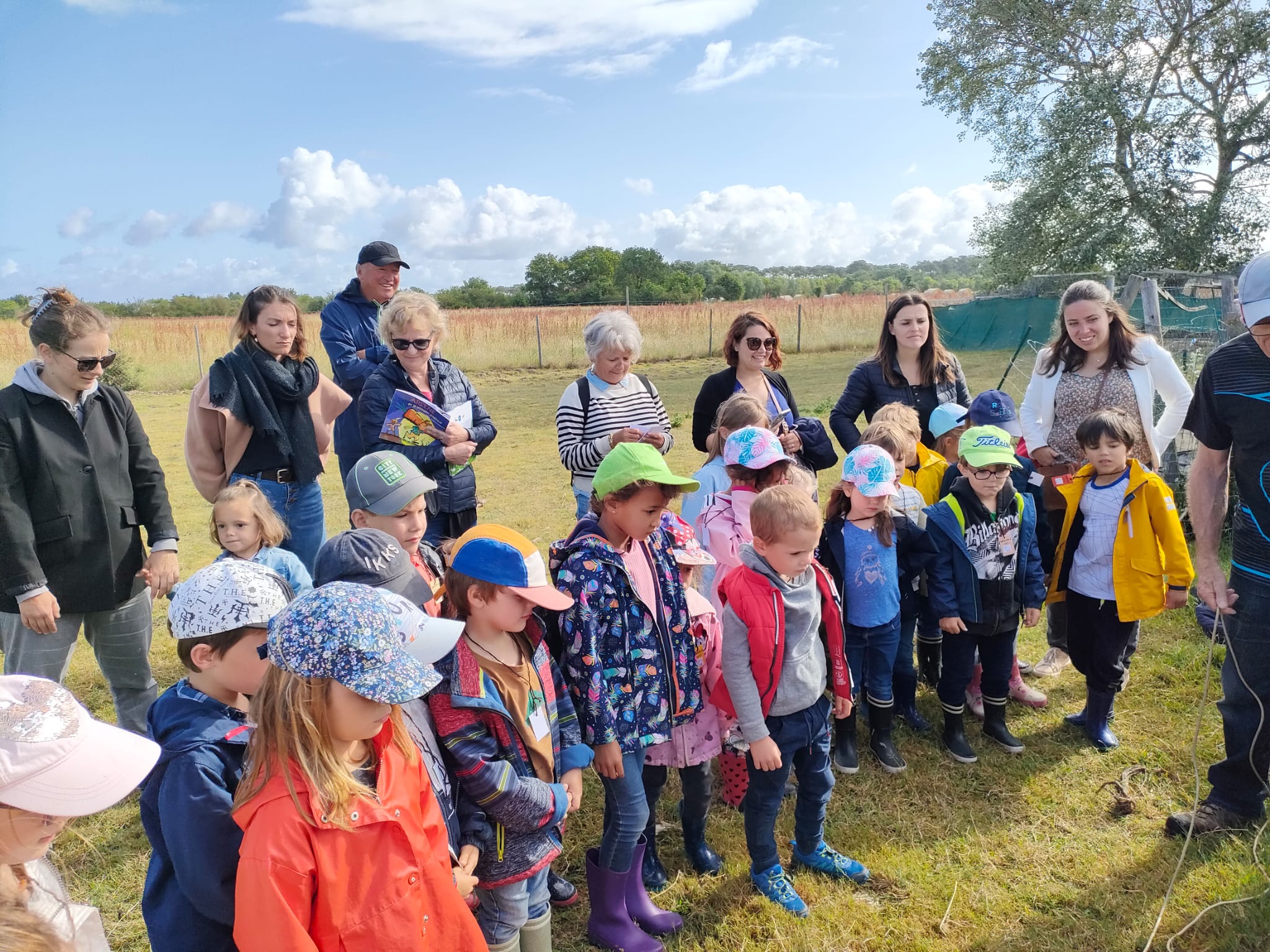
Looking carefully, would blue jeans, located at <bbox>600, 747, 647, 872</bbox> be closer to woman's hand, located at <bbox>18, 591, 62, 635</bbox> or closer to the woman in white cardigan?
woman's hand, located at <bbox>18, 591, 62, 635</bbox>

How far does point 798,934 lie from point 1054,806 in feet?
4.37

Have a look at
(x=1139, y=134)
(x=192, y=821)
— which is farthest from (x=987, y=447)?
(x=1139, y=134)

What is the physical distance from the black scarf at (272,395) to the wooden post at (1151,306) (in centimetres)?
603

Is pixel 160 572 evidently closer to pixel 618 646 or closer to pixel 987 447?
pixel 618 646

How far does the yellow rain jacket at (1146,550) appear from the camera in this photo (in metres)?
3.43

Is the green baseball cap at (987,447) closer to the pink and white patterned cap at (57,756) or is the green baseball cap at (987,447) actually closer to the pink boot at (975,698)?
the pink boot at (975,698)

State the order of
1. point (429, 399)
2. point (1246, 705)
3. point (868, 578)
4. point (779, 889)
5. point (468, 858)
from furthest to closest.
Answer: point (429, 399)
point (868, 578)
point (1246, 705)
point (779, 889)
point (468, 858)

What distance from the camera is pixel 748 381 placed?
4.05m

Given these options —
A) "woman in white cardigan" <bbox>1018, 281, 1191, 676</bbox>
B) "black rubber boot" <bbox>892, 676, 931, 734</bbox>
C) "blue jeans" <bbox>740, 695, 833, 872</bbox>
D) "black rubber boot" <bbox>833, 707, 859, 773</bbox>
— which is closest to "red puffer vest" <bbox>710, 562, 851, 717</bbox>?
"blue jeans" <bbox>740, 695, 833, 872</bbox>

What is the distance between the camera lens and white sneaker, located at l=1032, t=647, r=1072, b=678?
13.9ft

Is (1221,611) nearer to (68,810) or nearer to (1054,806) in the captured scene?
(1054,806)

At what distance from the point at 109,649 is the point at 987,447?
3704 mm

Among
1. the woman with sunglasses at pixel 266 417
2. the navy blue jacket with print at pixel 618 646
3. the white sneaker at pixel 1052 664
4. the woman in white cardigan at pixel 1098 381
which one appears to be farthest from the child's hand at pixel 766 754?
the white sneaker at pixel 1052 664

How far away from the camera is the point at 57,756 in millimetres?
1308
